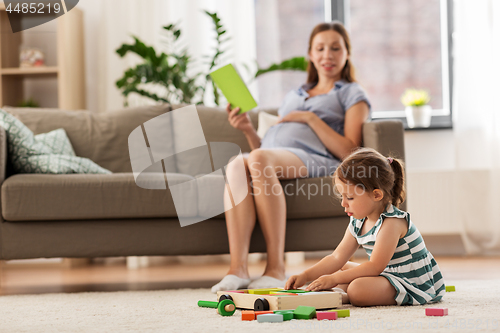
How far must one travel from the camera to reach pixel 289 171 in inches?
70.6

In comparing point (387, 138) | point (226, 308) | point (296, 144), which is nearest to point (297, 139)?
point (296, 144)

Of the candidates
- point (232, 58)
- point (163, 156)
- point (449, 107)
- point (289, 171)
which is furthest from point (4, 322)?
point (449, 107)

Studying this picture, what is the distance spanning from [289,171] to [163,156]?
69cm

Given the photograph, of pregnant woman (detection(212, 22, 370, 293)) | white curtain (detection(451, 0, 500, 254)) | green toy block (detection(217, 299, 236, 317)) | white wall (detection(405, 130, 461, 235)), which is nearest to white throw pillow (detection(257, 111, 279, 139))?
pregnant woman (detection(212, 22, 370, 293))

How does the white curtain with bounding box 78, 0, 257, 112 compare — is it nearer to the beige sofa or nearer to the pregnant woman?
the pregnant woman

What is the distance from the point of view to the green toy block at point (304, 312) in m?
1.09

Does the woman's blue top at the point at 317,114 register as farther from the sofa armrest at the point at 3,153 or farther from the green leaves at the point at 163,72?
the sofa armrest at the point at 3,153

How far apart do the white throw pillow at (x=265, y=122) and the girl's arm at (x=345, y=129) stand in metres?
0.40

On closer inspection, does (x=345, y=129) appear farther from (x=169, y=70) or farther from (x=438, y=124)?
(x=438, y=124)

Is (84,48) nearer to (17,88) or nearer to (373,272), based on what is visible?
(17,88)

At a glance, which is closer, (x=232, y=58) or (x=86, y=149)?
(x=86, y=149)

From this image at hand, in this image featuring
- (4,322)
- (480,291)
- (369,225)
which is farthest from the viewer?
(480,291)

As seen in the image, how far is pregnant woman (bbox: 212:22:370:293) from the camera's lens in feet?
5.46

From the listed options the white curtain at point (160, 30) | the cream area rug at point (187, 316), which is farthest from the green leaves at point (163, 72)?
the cream area rug at point (187, 316)
